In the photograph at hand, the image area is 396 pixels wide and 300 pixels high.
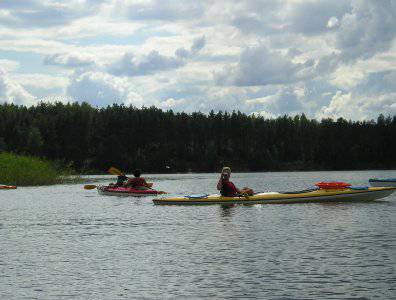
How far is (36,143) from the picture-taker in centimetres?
10419

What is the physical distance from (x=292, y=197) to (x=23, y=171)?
97.3 ft

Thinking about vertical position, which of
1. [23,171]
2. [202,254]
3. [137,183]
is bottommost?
[202,254]

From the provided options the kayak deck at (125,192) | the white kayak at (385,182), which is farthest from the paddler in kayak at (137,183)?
the white kayak at (385,182)

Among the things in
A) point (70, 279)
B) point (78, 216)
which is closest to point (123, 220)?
point (78, 216)

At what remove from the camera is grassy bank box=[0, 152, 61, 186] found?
52688mm

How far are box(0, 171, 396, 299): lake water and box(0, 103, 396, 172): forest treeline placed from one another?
259ft

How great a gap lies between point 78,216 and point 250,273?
601 inches

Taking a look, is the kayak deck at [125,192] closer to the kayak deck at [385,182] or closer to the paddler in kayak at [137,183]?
the paddler in kayak at [137,183]

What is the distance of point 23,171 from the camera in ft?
175

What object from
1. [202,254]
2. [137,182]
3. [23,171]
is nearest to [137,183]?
[137,182]

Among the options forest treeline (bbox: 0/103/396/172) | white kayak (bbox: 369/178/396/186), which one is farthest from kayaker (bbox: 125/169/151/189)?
forest treeline (bbox: 0/103/396/172)

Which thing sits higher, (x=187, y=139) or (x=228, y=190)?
(x=187, y=139)

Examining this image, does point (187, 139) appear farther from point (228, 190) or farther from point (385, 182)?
point (228, 190)

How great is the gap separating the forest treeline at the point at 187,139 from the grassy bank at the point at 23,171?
157ft
